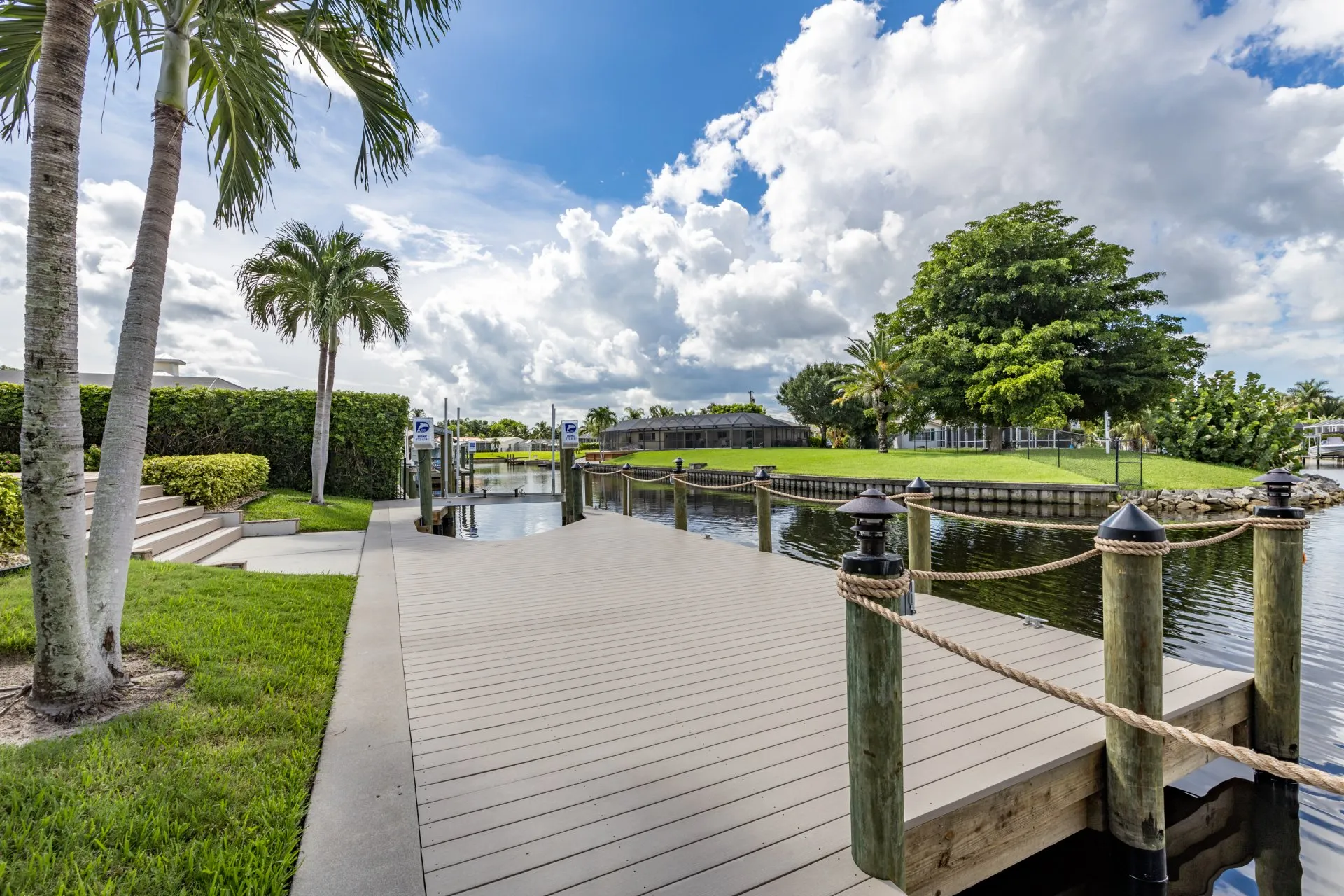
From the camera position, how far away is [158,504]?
830 centimetres

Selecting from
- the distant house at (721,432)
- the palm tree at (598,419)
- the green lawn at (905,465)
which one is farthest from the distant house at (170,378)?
the palm tree at (598,419)

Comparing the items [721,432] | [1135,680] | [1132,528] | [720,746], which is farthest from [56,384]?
[721,432]

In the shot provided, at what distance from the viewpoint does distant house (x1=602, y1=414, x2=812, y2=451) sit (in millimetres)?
57188

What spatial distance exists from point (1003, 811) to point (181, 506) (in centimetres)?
1130

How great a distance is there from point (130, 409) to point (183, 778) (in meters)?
1.92

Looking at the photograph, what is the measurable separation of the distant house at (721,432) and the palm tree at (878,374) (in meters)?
23.5

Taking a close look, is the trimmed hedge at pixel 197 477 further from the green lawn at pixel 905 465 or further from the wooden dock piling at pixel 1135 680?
the green lawn at pixel 905 465

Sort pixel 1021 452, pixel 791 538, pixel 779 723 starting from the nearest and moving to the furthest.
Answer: pixel 779 723
pixel 791 538
pixel 1021 452

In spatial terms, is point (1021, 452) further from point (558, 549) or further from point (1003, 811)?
point (1003, 811)

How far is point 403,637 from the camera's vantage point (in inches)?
165

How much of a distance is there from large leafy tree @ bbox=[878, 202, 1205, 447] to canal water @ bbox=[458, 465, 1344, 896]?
8819 millimetres

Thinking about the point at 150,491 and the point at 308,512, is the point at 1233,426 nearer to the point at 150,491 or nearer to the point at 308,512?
the point at 308,512

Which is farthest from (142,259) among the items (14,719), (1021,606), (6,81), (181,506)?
(1021,606)

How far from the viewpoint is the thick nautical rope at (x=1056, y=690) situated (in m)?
1.19
